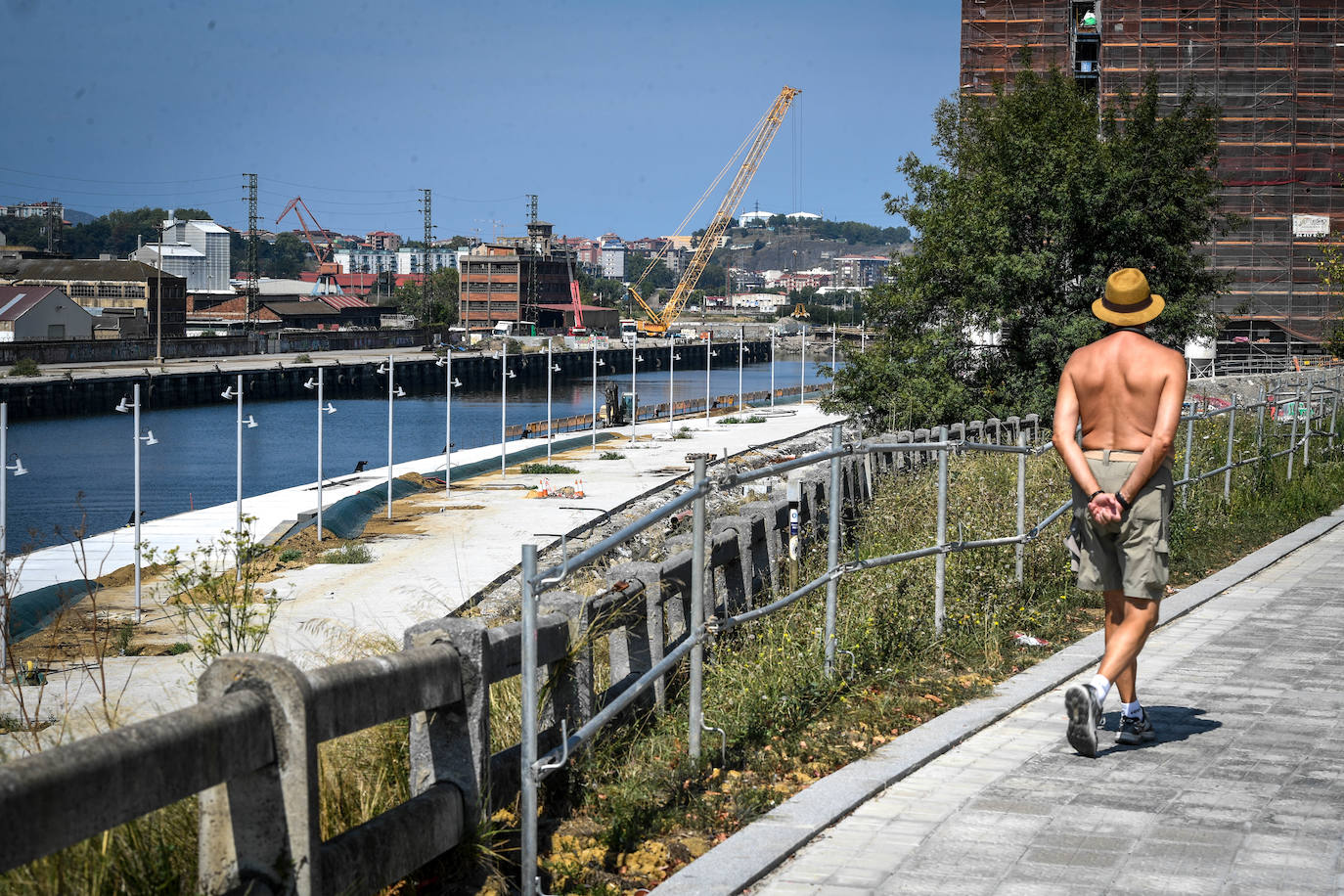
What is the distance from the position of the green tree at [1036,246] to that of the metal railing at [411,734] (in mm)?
24311

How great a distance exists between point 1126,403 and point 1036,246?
1027 inches

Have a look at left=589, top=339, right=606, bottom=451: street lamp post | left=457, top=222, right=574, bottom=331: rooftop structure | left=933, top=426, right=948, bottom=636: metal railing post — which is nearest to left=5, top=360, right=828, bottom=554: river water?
left=589, top=339, right=606, bottom=451: street lamp post

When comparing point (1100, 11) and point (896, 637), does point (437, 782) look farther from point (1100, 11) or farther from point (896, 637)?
point (1100, 11)

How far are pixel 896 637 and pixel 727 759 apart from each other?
217 cm

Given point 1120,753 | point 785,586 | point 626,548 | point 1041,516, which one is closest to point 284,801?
point 1120,753

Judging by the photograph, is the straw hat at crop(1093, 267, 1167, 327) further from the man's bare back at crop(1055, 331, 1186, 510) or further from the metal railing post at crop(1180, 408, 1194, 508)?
the metal railing post at crop(1180, 408, 1194, 508)

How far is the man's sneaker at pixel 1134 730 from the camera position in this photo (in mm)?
6543

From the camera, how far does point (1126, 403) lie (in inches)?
249

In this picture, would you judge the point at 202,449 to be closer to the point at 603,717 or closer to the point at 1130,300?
the point at 1130,300

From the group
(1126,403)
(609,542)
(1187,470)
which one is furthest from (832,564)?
(1187,470)

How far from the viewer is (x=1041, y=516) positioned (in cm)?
1083

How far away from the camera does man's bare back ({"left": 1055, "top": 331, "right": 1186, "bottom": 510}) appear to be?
243 inches

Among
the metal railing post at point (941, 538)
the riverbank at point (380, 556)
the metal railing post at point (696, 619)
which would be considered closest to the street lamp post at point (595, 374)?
the riverbank at point (380, 556)

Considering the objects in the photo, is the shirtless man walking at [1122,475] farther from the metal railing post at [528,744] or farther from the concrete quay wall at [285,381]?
the concrete quay wall at [285,381]
